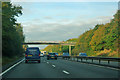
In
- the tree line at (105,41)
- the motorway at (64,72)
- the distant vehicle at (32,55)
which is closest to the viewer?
the motorway at (64,72)

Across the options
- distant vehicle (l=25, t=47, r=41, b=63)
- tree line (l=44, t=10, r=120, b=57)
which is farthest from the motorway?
tree line (l=44, t=10, r=120, b=57)

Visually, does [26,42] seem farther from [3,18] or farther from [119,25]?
[3,18]

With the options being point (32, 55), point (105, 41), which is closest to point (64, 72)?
point (32, 55)

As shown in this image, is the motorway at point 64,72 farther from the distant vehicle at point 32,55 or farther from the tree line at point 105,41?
the tree line at point 105,41

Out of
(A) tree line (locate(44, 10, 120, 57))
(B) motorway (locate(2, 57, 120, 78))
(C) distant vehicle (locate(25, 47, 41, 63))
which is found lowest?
(B) motorway (locate(2, 57, 120, 78))

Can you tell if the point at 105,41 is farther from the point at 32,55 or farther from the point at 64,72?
the point at 64,72

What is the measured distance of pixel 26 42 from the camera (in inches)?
4331

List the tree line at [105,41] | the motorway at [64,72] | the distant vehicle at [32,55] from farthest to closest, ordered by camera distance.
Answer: the tree line at [105,41]
the distant vehicle at [32,55]
the motorway at [64,72]

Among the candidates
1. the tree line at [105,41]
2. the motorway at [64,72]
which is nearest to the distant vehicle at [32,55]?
the motorway at [64,72]

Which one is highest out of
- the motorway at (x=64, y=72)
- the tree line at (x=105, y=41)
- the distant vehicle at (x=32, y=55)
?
the tree line at (x=105, y=41)

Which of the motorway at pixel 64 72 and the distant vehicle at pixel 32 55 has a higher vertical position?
the distant vehicle at pixel 32 55

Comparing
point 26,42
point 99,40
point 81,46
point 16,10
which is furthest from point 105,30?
point 16,10

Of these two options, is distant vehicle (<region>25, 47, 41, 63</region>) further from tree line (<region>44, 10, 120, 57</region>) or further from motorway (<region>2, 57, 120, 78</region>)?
tree line (<region>44, 10, 120, 57</region>)

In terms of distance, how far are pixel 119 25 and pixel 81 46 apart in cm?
5017
